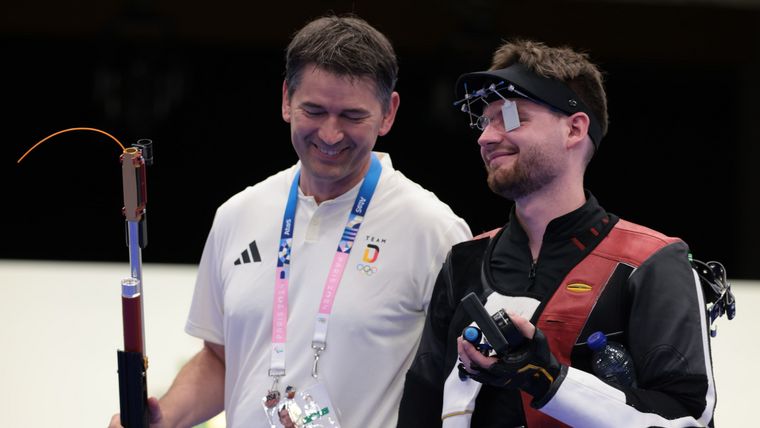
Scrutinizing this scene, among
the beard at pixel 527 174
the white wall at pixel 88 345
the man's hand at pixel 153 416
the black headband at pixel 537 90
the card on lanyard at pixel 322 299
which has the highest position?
the black headband at pixel 537 90

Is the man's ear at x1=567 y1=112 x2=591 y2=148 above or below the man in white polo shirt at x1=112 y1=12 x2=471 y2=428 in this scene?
above

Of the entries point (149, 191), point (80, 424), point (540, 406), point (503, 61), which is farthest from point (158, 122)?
point (540, 406)

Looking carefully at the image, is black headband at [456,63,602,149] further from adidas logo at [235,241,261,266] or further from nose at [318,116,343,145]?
adidas logo at [235,241,261,266]

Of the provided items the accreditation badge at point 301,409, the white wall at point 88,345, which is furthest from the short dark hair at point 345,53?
the white wall at point 88,345

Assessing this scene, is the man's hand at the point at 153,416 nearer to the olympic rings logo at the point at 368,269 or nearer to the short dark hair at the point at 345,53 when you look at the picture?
the olympic rings logo at the point at 368,269

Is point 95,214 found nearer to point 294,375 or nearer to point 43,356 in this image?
point 43,356

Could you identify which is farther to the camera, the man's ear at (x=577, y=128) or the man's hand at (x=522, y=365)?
the man's ear at (x=577, y=128)

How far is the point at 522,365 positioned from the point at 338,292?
2.23 ft

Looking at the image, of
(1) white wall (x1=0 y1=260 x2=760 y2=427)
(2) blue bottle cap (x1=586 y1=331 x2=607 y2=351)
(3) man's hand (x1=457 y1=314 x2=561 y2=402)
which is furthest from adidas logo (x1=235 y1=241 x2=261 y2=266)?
(1) white wall (x1=0 y1=260 x2=760 y2=427)

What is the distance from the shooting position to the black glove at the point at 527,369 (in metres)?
2.10

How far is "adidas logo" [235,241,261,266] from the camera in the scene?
282 centimetres

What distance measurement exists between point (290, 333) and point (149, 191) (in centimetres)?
358

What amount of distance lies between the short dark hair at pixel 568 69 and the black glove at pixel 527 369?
569 millimetres

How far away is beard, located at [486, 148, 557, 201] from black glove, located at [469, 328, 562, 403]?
0.36m
